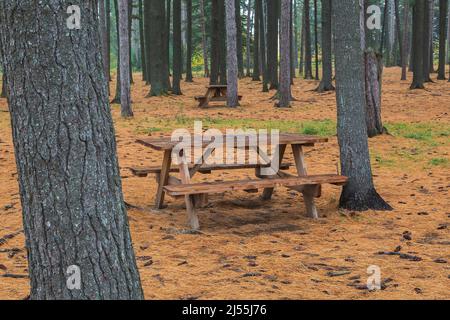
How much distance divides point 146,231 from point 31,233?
143 inches

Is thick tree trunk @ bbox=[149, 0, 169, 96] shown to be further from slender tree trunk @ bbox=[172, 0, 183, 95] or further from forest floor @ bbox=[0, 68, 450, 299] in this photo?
forest floor @ bbox=[0, 68, 450, 299]

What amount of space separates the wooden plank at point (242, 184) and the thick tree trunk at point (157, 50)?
54.6 ft

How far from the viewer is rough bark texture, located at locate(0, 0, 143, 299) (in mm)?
2955

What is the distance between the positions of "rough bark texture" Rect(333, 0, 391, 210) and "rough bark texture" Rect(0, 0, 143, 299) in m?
4.84

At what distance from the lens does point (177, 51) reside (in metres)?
25.2

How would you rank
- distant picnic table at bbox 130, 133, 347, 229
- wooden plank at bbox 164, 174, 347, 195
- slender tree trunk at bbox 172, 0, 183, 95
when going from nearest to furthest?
wooden plank at bbox 164, 174, 347, 195 < distant picnic table at bbox 130, 133, 347, 229 < slender tree trunk at bbox 172, 0, 183, 95

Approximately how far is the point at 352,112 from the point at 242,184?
175cm

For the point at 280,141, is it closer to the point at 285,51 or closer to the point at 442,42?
the point at 285,51

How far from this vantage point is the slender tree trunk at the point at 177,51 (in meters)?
23.8

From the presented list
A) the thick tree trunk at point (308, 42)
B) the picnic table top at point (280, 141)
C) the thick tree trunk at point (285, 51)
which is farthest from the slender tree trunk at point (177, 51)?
the picnic table top at point (280, 141)

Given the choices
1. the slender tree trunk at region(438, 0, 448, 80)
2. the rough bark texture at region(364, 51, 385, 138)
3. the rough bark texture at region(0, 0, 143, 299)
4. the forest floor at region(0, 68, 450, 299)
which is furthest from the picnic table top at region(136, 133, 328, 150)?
the slender tree trunk at region(438, 0, 448, 80)

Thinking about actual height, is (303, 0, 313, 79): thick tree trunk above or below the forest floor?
above

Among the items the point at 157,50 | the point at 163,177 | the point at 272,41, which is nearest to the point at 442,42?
the point at 272,41
